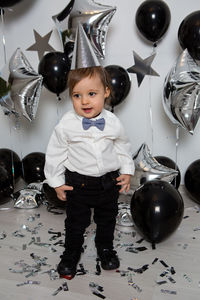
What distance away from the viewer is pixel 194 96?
156 cm

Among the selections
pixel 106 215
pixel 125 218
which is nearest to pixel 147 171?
pixel 125 218

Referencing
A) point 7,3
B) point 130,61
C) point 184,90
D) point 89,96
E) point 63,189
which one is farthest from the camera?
point 130,61

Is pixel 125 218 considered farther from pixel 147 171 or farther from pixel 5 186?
pixel 5 186

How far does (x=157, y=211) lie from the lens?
1.38 m

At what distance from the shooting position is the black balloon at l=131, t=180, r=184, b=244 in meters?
1.38

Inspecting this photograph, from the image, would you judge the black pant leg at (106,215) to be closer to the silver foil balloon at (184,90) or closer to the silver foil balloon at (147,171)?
the silver foil balloon at (147,171)

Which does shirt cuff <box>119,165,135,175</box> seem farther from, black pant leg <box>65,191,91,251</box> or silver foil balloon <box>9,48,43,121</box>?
silver foil balloon <box>9,48,43,121</box>

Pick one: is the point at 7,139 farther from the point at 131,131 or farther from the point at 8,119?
the point at 131,131

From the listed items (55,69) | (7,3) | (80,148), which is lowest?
(80,148)

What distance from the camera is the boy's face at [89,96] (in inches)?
45.6

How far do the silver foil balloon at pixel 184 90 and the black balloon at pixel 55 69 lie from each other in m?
0.53

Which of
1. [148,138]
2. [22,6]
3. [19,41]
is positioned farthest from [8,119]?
[148,138]

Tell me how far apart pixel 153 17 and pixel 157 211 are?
969 mm

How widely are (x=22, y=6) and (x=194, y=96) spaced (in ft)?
4.11
